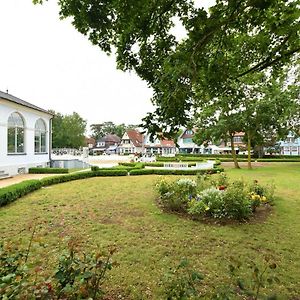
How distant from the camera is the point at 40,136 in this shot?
22.4 meters

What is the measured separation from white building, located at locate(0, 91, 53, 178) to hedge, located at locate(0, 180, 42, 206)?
5763 mm

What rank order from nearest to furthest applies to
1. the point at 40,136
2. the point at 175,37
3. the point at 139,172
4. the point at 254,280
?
the point at 254,280 → the point at 175,37 → the point at 139,172 → the point at 40,136

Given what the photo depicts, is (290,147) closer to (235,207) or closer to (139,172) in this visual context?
(139,172)

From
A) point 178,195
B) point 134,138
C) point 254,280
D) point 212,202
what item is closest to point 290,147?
point 134,138

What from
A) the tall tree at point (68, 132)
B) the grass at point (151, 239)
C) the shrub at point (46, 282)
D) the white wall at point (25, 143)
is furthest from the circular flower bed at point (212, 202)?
the tall tree at point (68, 132)

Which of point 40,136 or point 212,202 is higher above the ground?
point 40,136

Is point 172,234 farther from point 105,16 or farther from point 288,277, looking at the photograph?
point 105,16

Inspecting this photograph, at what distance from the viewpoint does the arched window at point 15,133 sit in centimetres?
1781

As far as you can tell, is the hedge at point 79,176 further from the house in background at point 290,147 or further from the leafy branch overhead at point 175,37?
the house in background at point 290,147

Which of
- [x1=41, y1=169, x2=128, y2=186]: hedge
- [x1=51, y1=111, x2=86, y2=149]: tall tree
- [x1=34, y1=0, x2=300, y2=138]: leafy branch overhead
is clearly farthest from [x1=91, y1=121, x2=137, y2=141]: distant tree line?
[x1=34, y1=0, x2=300, y2=138]: leafy branch overhead

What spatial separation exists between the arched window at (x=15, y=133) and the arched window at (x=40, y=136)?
2.10m

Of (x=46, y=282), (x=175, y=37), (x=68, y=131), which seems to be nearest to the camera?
(x=46, y=282)

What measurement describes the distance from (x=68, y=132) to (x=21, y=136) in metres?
42.4

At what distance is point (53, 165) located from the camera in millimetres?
25562
